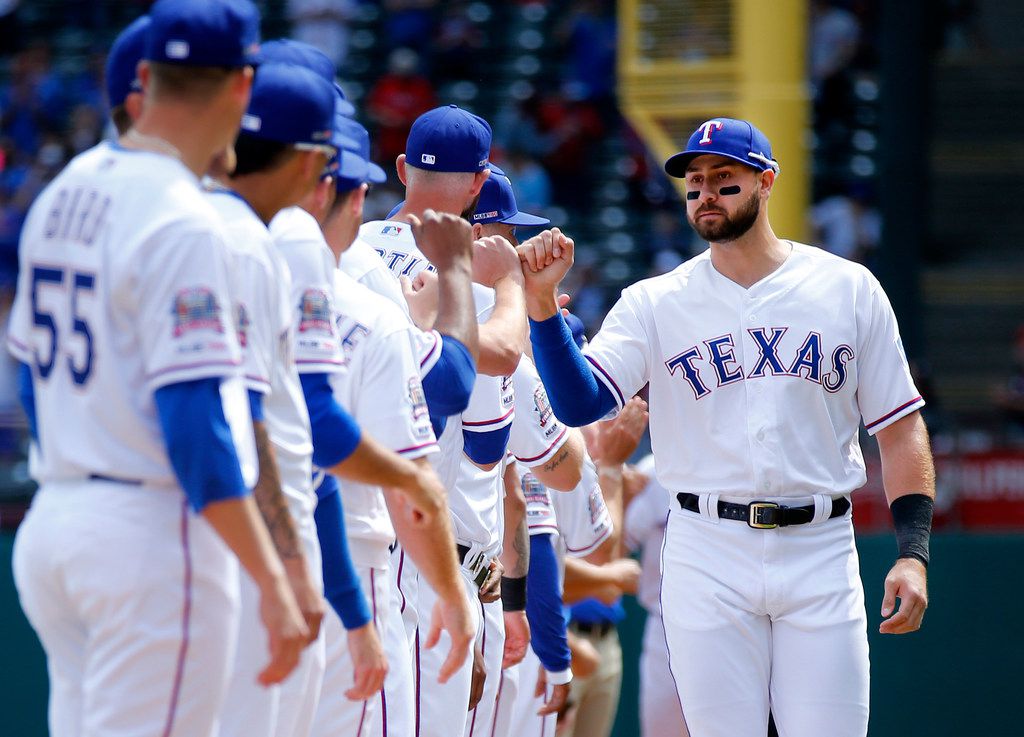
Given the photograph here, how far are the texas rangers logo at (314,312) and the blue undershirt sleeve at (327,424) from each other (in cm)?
9

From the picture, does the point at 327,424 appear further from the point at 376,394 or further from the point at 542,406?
the point at 542,406

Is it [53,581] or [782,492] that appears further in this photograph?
[782,492]

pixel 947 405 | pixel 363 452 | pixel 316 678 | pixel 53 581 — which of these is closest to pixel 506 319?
pixel 363 452

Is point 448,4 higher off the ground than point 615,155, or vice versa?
point 448,4

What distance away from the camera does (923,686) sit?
25.3 ft

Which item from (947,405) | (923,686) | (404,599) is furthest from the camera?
(947,405)

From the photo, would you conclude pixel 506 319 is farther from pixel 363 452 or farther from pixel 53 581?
pixel 53 581

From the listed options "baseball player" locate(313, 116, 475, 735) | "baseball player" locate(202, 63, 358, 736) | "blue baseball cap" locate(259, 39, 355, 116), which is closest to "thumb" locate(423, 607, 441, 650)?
"baseball player" locate(313, 116, 475, 735)

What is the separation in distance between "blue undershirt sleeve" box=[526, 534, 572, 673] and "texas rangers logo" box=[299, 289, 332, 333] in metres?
2.26

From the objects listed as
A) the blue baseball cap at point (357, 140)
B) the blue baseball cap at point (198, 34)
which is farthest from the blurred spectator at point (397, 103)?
the blue baseball cap at point (198, 34)

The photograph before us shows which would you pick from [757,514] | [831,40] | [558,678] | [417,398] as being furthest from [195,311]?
[831,40]

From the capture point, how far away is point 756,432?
441 centimetres

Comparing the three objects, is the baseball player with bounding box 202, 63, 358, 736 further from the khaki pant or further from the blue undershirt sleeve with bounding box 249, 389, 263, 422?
the khaki pant

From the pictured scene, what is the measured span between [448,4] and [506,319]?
473 inches
